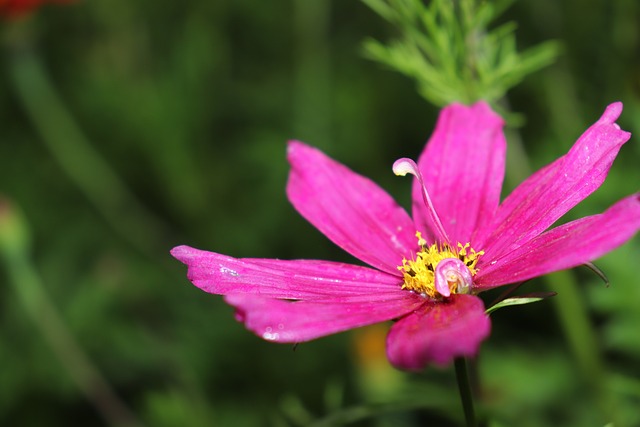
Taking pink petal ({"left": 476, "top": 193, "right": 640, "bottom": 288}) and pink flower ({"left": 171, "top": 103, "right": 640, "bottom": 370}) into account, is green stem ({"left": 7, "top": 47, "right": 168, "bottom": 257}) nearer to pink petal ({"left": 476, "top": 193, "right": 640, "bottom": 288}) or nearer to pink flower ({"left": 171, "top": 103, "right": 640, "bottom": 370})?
pink flower ({"left": 171, "top": 103, "right": 640, "bottom": 370})

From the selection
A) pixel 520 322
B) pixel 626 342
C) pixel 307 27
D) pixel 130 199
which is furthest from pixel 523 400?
pixel 130 199

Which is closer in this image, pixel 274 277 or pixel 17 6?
pixel 274 277

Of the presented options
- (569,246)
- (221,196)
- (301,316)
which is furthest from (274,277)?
(221,196)

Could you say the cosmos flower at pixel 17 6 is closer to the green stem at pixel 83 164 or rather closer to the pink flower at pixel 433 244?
the green stem at pixel 83 164

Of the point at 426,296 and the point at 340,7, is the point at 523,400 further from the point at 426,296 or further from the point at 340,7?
the point at 340,7

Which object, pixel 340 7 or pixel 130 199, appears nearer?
pixel 130 199

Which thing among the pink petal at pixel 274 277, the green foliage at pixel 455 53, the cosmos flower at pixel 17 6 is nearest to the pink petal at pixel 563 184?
the pink petal at pixel 274 277

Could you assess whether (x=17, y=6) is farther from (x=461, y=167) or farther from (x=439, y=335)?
(x=439, y=335)
